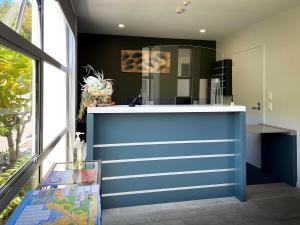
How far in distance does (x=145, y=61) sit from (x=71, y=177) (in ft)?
14.2

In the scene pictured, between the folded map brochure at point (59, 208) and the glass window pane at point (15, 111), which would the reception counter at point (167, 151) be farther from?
the folded map brochure at point (59, 208)

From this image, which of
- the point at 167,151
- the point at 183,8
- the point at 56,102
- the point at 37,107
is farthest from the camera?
the point at 183,8

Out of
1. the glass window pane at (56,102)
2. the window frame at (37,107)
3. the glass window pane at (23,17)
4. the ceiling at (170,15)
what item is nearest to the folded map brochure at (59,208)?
the window frame at (37,107)

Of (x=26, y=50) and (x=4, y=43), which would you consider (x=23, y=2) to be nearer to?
(x=26, y=50)

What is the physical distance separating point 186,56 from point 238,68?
1.21 m

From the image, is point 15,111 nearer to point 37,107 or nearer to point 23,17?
point 37,107

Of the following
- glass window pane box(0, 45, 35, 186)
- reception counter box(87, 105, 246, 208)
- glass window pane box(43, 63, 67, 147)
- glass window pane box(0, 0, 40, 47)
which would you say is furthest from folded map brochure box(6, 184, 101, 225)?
glass window pane box(43, 63, 67, 147)

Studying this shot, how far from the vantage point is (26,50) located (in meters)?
1.59

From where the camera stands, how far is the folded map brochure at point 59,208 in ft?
3.81

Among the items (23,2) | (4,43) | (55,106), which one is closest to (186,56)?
(55,106)

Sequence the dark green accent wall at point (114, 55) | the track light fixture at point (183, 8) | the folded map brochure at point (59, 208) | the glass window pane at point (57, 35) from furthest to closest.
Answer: the dark green accent wall at point (114, 55) < the track light fixture at point (183, 8) < the glass window pane at point (57, 35) < the folded map brochure at point (59, 208)

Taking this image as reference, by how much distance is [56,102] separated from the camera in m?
3.60

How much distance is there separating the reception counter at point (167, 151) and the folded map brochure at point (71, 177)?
0.85 metres

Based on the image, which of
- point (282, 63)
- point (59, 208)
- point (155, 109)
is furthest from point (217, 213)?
point (282, 63)
